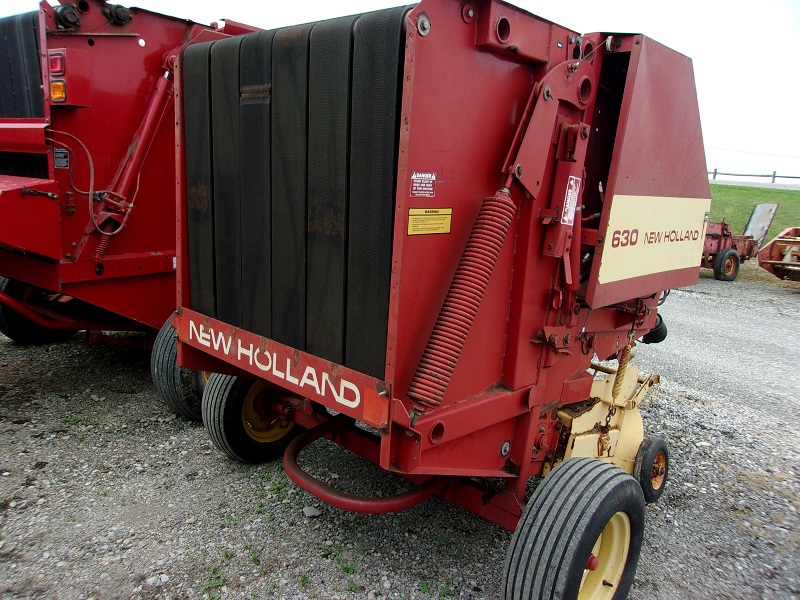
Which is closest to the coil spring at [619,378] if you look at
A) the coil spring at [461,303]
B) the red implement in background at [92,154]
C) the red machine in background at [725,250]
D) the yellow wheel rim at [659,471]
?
the yellow wheel rim at [659,471]

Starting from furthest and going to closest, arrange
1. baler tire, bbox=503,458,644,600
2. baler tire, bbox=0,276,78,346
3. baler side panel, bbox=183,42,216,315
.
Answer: baler tire, bbox=0,276,78,346, baler side panel, bbox=183,42,216,315, baler tire, bbox=503,458,644,600

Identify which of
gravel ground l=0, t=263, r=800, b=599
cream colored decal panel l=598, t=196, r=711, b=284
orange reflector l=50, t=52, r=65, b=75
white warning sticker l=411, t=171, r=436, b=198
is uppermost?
orange reflector l=50, t=52, r=65, b=75

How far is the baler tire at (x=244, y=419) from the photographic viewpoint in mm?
3533

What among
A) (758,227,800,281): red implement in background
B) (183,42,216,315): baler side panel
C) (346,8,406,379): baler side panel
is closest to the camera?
(346,8,406,379): baler side panel

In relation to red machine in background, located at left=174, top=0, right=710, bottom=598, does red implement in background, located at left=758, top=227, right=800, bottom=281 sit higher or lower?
lower

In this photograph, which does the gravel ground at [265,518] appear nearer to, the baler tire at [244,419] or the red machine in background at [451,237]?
the baler tire at [244,419]

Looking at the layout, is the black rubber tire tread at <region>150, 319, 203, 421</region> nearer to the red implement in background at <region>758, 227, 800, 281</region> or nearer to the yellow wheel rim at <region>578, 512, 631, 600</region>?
the yellow wheel rim at <region>578, 512, 631, 600</region>

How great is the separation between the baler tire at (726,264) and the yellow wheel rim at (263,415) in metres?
10.7

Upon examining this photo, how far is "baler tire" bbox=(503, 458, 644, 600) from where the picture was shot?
2.26m

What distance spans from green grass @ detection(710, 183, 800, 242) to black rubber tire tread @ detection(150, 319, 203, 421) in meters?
14.1

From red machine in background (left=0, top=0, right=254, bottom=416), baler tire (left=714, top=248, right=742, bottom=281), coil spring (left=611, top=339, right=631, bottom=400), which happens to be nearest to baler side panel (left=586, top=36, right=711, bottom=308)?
coil spring (left=611, top=339, right=631, bottom=400)

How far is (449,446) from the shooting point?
7.61 ft

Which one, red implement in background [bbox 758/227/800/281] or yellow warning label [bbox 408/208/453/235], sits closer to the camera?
yellow warning label [bbox 408/208/453/235]

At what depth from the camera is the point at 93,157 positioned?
13.8 feet
